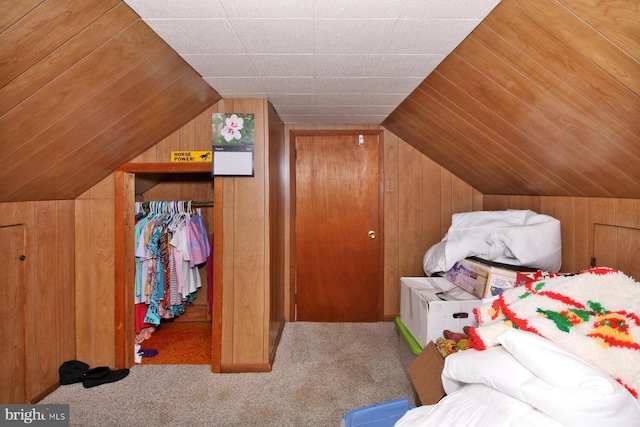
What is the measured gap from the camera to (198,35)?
1714mm

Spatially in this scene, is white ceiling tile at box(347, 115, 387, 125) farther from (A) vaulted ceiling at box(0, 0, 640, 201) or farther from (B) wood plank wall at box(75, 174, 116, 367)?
(B) wood plank wall at box(75, 174, 116, 367)

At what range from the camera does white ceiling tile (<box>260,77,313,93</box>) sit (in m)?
2.31

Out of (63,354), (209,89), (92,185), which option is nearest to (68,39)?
(209,89)

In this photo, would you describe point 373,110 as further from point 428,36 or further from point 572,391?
point 572,391

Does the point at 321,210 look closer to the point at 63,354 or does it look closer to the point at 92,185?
the point at 92,185

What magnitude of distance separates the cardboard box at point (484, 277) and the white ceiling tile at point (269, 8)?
5.71ft

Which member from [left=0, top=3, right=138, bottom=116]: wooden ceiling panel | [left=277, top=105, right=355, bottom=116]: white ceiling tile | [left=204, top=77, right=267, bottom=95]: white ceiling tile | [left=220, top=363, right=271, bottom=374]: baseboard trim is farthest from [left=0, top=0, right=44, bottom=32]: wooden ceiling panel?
[left=220, top=363, right=271, bottom=374]: baseboard trim

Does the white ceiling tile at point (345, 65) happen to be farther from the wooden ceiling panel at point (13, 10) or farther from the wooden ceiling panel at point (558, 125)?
the wooden ceiling panel at point (13, 10)

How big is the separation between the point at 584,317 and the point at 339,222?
248 cm

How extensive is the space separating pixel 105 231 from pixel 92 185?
0.36m

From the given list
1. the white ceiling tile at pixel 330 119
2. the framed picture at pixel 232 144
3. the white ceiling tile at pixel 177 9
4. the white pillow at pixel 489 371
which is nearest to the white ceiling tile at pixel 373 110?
the white ceiling tile at pixel 330 119

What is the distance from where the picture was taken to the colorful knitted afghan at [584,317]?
1.04 m

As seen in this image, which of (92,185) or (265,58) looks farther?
(92,185)

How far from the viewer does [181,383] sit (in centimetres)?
248
